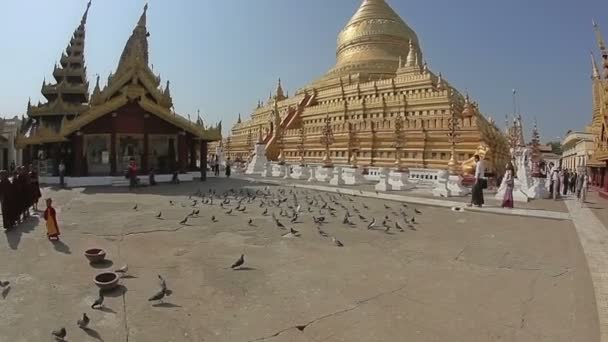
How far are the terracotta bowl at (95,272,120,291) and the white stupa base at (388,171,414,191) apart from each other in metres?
16.4

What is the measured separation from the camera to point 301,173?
27.8 metres

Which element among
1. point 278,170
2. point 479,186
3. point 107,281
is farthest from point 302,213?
point 278,170

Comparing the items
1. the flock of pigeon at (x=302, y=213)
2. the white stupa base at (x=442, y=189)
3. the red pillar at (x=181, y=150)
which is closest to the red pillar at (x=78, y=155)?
the red pillar at (x=181, y=150)

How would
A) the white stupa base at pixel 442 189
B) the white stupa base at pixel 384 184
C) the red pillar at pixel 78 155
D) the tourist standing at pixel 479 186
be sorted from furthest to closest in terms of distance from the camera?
1. the red pillar at pixel 78 155
2. the white stupa base at pixel 384 184
3. the white stupa base at pixel 442 189
4. the tourist standing at pixel 479 186

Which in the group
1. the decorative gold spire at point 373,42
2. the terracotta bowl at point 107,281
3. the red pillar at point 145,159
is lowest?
the terracotta bowl at point 107,281

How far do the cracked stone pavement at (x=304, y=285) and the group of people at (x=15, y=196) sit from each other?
17.9 inches

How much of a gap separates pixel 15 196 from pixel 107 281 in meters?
5.80

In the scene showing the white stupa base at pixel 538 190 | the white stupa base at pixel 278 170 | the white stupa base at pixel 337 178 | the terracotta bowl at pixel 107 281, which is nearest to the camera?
the terracotta bowl at pixel 107 281

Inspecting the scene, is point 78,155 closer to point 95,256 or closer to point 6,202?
point 6,202

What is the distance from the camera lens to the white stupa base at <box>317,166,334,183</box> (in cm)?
2519

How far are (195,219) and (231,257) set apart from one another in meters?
3.99

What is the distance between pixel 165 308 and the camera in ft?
15.2

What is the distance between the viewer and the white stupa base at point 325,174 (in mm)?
25194

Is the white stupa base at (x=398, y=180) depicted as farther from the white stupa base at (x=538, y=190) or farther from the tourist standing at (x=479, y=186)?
the tourist standing at (x=479, y=186)
